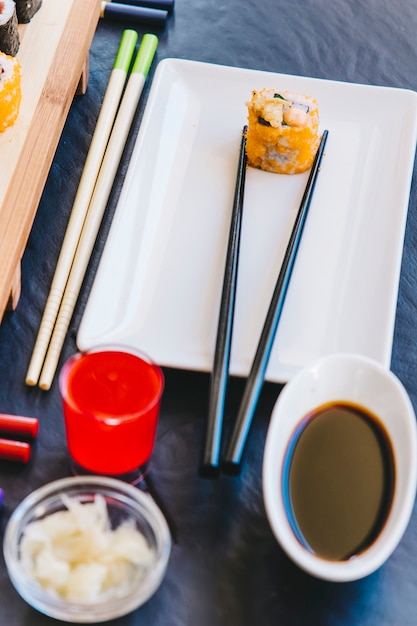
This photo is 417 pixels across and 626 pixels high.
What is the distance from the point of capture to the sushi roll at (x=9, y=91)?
5.67ft

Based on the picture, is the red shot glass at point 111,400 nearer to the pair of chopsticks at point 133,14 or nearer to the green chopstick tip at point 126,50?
the green chopstick tip at point 126,50

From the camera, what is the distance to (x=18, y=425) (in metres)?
1.45

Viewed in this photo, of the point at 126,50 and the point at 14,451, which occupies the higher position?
the point at 126,50

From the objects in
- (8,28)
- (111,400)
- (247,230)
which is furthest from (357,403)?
(8,28)

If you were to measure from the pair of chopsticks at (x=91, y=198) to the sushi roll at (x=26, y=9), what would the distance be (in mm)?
223

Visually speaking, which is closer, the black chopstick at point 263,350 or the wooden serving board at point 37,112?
the black chopstick at point 263,350

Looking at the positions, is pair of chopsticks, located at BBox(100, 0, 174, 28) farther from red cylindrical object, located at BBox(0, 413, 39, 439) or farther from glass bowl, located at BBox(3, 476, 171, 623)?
glass bowl, located at BBox(3, 476, 171, 623)

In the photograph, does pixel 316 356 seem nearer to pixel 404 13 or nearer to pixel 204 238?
pixel 204 238

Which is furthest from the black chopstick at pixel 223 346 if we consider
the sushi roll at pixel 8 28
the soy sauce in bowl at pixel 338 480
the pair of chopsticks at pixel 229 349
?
the sushi roll at pixel 8 28

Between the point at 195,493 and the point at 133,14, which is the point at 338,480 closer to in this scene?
the point at 195,493

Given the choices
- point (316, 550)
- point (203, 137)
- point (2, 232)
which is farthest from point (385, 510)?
point (203, 137)

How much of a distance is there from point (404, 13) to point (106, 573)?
6.17 feet

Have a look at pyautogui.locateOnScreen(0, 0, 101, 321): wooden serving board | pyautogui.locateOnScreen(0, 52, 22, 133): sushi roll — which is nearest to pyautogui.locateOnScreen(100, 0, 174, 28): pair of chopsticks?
pyautogui.locateOnScreen(0, 0, 101, 321): wooden serving board

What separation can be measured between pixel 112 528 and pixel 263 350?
0.39m
